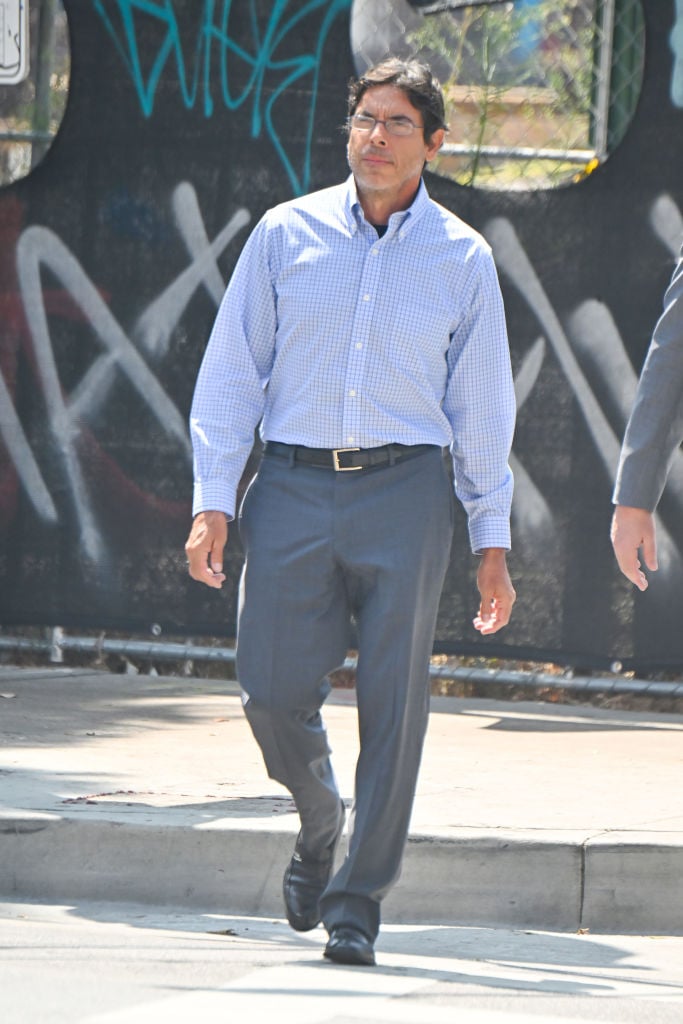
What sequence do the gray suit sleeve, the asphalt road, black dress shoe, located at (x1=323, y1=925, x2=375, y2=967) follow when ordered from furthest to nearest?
black dress shoe, located at (x1=323, y1=925, x2=375, y2=967)
the gray suit sleeve
the asphalt road

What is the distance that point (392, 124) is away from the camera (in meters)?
4.52

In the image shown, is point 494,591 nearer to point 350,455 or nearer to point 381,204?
point 350,455

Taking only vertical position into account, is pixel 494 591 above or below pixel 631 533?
below

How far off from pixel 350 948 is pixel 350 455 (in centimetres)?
107

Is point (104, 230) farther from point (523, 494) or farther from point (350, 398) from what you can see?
point (350, 398)

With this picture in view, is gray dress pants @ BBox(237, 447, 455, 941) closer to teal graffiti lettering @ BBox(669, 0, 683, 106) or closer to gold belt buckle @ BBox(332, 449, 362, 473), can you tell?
gold belt buckle @ BBox(332, 449, 362, 473)

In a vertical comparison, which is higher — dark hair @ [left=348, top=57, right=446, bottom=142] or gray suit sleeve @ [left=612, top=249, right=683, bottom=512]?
dark hair @ [left=348, top=57, right=446, bottom=142]

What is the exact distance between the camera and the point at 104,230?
26.4ft

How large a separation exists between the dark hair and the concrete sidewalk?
5.96ft

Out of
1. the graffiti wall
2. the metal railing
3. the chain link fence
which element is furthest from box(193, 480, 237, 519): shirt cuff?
the chain link fence

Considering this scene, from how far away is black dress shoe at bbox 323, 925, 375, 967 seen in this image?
4.38 meters

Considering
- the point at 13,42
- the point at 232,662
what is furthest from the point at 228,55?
the point at 232,662

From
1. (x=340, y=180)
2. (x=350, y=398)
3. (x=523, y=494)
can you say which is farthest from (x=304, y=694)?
(x=340, y=180)

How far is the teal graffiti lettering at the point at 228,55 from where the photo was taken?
7.75 metres
